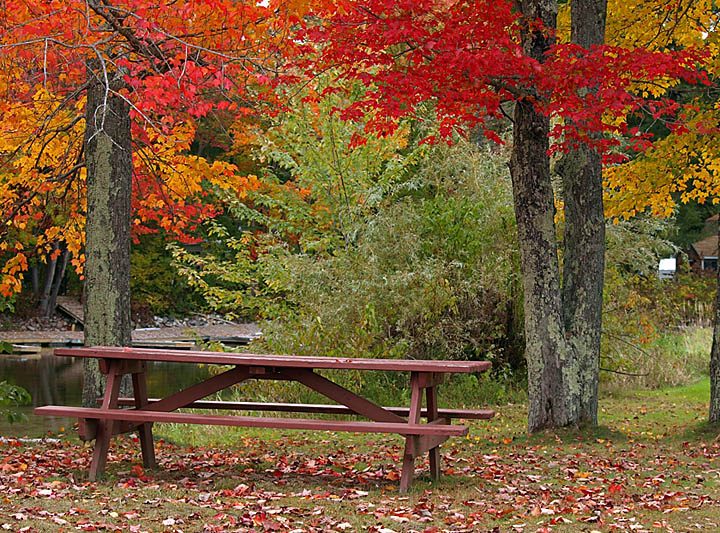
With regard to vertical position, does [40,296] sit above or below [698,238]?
below

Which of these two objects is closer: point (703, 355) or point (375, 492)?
point (375, 492)

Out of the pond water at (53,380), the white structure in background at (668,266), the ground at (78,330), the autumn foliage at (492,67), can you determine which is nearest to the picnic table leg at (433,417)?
the autumn foliage at (492,67)

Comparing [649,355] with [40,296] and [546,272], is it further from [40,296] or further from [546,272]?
[40,296]

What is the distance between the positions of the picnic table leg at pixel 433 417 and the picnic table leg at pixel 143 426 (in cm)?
217

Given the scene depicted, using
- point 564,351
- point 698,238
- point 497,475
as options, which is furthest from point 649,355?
point 698,238

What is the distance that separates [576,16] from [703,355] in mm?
8870

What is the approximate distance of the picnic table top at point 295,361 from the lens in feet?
17.6

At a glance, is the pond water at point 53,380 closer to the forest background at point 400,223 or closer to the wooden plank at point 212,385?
the forest background at point 400,223

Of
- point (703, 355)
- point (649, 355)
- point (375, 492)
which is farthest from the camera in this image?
point (703, 355)

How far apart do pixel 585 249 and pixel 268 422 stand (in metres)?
3.83

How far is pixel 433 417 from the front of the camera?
237 inches

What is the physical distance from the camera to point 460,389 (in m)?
11.7

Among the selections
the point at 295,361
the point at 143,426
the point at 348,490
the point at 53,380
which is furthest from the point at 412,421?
the point at 53,380

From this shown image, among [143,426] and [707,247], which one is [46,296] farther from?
[707,247]
